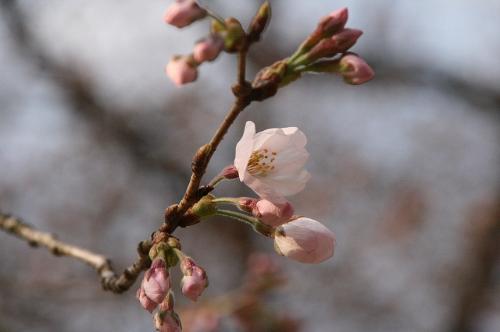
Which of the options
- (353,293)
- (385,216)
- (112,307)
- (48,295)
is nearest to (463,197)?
(385,216)

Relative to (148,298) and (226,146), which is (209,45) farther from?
(226,146)

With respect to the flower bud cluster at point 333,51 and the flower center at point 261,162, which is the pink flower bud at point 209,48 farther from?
the flower center at point 261,162

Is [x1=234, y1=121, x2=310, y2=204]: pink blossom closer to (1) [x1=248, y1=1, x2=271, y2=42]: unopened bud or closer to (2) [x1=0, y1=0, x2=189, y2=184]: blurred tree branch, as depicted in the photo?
(1) [x1=248, y1=1, x2=271, y2=42]: unopened bud

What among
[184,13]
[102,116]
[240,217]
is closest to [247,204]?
[240,217]

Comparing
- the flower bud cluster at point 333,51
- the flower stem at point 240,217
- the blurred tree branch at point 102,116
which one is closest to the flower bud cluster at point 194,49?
the flower bud cluster at point 333,51

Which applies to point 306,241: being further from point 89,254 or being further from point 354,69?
point 89,254

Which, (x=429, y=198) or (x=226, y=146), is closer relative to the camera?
(x=226, y=146)
